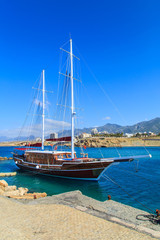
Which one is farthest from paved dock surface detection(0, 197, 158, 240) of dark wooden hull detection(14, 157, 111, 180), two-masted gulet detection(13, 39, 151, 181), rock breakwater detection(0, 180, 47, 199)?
dark wooden hull detection(14, 157, 111, 180)

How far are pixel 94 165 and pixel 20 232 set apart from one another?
1650cm

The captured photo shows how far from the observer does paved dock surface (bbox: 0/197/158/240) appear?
787 centimetres

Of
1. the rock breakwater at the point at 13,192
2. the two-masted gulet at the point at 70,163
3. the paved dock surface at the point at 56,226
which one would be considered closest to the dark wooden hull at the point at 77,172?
the two-masted gulet at the point at 70,163

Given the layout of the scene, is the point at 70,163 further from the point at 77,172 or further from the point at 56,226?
the point at 56,226

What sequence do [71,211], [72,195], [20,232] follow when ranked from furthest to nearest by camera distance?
1. [72,195]
2. [71,211]
3. [20,232]

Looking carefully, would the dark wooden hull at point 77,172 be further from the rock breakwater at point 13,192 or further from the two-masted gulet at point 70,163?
the rock breakwater at point 13,192

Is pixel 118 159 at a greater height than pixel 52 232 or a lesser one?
greater

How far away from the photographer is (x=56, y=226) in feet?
29.5

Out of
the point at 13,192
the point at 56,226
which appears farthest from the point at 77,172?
the point at 56,226

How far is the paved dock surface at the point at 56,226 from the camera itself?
7.87 metres

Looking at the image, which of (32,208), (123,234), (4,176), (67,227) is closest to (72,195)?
(32,208)

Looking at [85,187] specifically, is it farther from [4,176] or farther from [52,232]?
[4,176]

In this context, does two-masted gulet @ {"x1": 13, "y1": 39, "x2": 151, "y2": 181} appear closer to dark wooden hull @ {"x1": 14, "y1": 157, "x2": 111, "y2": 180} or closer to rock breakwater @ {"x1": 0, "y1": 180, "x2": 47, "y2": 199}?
dark wooden hull @ {"x1": 14, "y1": 157, "x2": 111, "y2": 180}

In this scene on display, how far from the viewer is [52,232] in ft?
27.3
